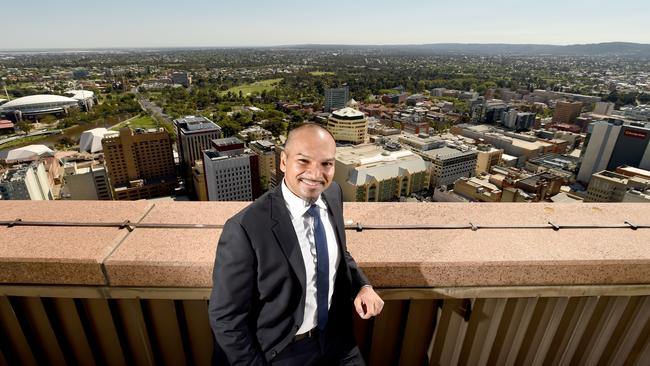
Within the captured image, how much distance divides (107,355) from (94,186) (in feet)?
82.5

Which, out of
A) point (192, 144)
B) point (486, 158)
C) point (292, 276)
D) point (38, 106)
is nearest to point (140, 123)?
point (38, 106)

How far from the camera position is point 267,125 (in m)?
41.2

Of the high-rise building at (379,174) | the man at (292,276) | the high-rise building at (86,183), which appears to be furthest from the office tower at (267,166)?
the man at (292,276)

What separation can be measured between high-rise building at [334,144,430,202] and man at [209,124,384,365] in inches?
819

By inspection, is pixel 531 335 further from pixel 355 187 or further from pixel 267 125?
pixel 267 125

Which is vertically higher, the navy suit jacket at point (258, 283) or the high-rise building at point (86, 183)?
the navy suit jacket at point (258, 283)

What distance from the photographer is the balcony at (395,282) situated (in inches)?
67.7

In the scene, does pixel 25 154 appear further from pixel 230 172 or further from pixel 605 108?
pixel 605 108

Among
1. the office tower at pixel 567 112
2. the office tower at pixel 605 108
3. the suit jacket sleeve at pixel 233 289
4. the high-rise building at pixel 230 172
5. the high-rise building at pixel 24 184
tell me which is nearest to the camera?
the suit jacket sleeve at pixel 233 289

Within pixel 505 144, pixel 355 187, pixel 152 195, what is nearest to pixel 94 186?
pixel 152 195

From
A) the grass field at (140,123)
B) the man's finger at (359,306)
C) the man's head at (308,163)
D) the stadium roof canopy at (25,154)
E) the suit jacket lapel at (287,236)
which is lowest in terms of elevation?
the grass field at (140,123)

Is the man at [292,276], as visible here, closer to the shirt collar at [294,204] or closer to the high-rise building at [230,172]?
the shirt collar at [294,204]

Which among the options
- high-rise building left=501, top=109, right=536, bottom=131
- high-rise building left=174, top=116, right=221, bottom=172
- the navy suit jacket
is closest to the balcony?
the navy suit jacket

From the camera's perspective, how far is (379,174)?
23.9 metres
